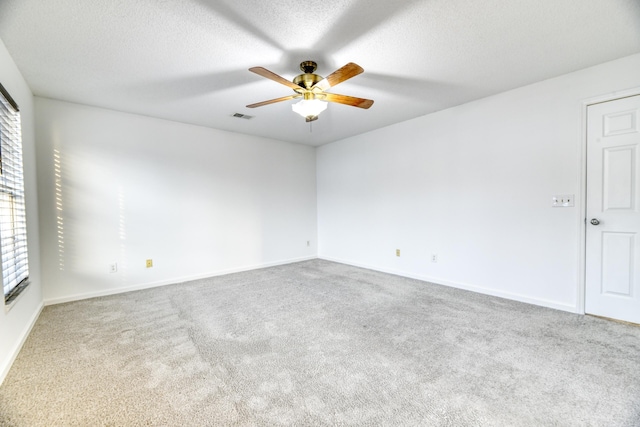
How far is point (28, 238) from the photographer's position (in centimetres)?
262

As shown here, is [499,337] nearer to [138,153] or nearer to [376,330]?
[376,330]

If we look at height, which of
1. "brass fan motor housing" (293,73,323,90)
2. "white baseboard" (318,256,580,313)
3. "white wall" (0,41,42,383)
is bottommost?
"white baseboard" (318,256,580,313)

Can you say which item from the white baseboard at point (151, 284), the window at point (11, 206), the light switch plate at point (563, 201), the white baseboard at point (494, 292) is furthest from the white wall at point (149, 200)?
the light switch plate at point (563, 201)

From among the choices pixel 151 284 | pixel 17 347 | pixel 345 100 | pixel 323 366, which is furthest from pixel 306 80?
pixel 151 284

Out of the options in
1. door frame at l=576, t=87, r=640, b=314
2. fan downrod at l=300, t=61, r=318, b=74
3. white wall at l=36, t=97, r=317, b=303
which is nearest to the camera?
fan downrod at l=300, t=61, r=318, b=74

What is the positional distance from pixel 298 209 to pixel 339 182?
3.10 ft

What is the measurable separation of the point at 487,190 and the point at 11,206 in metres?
4.59

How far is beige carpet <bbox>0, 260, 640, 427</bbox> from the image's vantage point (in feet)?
4.76

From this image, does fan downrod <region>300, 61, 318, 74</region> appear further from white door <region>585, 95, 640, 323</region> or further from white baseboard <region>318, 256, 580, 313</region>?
white baseboard <region>318, 256, 580, 313</region>

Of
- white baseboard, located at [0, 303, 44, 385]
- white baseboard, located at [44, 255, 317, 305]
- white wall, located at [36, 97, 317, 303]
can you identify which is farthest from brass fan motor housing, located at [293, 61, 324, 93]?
white baseboard, located at [44, 255, 317, 305]

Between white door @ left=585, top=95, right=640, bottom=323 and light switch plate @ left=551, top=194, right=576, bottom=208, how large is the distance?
0.41 feet

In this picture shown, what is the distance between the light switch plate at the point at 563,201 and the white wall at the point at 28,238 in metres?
4.62

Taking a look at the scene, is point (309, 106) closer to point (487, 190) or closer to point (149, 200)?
point (487, 190)

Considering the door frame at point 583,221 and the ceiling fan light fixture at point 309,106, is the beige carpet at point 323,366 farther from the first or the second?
the ceiling fan light fixture at point 309,106
